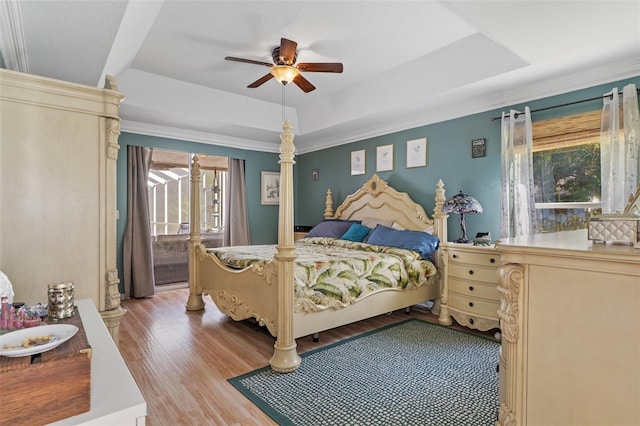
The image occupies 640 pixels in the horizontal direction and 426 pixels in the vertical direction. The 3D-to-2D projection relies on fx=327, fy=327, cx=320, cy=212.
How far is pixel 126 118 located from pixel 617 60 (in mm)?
5204

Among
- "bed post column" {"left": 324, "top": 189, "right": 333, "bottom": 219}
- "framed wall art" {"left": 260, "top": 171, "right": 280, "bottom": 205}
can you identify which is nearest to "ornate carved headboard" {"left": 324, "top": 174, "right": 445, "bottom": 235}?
"bed post column" {"left": 324, "top": 189, "right": 333, "bottom": 219}

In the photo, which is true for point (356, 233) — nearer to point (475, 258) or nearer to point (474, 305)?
point (475, 258)

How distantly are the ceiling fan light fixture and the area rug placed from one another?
2405mm

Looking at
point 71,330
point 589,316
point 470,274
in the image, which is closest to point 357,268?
point 470,274

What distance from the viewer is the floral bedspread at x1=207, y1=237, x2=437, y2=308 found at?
278 cm

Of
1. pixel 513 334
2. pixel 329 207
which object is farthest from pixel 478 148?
pixel 513 334

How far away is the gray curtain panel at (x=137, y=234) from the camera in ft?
14.7

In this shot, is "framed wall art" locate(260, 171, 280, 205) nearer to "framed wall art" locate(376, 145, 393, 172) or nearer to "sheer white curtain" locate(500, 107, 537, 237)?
"framed wall art" locate(376, 145, 393, 172)

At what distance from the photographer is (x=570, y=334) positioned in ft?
3.49

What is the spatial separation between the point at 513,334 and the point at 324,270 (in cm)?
180

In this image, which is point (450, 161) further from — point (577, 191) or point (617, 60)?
point (617, 60)

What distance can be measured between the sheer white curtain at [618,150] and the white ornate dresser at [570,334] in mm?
2026

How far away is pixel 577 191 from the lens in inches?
119

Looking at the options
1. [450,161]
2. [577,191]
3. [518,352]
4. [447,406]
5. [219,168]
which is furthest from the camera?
[219,168]
